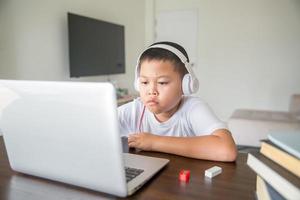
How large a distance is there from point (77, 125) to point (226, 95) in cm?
397

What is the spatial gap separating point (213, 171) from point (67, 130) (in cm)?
34

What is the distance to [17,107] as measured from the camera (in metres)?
0.56

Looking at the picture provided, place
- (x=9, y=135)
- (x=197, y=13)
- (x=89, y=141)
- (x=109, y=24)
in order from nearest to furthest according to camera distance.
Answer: (x=89, y=141) → (x=9, y=135) → (x=109, y=24) → (x=197, y=13)

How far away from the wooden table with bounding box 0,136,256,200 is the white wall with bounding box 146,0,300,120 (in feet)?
12.1

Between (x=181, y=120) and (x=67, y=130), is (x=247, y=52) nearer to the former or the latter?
(x=181, y=120)

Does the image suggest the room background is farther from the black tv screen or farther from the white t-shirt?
the white t-shirt

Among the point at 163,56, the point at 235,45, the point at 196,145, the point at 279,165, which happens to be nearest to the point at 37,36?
the point at 163,56

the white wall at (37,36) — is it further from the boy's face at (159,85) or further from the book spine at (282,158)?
the book spine at (282,158)

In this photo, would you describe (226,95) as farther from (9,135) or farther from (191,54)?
(9,135)

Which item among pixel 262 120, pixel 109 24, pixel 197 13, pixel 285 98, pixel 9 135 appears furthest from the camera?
pixel 197 13

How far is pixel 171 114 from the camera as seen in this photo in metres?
1.05

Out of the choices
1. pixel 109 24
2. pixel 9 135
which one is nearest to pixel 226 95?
pixel 109 24

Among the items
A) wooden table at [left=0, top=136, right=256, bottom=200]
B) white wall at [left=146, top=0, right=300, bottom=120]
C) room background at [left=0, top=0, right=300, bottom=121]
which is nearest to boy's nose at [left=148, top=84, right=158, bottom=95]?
wooden table at [left=0, top=136, right=256, bottom=200]

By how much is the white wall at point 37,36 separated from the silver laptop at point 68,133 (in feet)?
5.54
